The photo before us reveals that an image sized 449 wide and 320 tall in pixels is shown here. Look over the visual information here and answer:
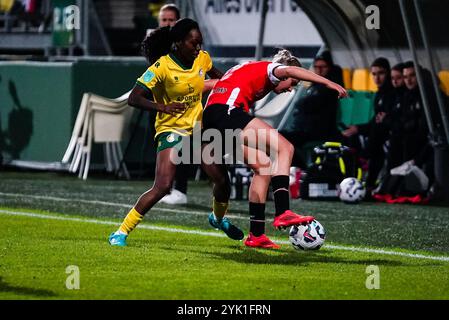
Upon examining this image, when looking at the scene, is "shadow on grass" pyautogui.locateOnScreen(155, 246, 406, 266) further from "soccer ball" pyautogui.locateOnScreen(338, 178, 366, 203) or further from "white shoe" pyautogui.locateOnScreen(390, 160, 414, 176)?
"white shoe" pyautogui.locateOnScreen(390, 160, 414, 176)

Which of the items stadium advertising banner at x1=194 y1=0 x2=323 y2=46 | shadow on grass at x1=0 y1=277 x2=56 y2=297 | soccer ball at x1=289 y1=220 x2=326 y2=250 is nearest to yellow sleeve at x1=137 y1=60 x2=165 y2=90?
soccer ball at x1=289 y1=220 x2=326 y2=250

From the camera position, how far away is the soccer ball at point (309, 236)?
11422mm

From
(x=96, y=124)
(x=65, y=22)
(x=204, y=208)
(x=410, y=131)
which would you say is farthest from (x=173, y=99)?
(x=65, y=22)

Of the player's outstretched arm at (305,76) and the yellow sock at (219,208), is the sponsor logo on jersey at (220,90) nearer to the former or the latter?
the player's outstretched arm at (305,76)

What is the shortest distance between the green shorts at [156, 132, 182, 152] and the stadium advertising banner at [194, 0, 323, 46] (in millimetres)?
9728

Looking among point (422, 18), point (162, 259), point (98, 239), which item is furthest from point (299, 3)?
point (162, 259)

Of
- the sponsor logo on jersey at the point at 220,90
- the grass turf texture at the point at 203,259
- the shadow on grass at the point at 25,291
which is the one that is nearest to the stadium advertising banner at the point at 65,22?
the grass turf texture at the point at 203,259

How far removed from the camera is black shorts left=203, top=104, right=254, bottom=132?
38.0ft

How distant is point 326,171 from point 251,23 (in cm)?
545

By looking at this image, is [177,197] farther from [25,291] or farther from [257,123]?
[25,291]

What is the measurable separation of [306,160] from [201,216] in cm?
374

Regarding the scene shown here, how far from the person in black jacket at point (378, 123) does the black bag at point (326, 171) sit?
1.63 feet
